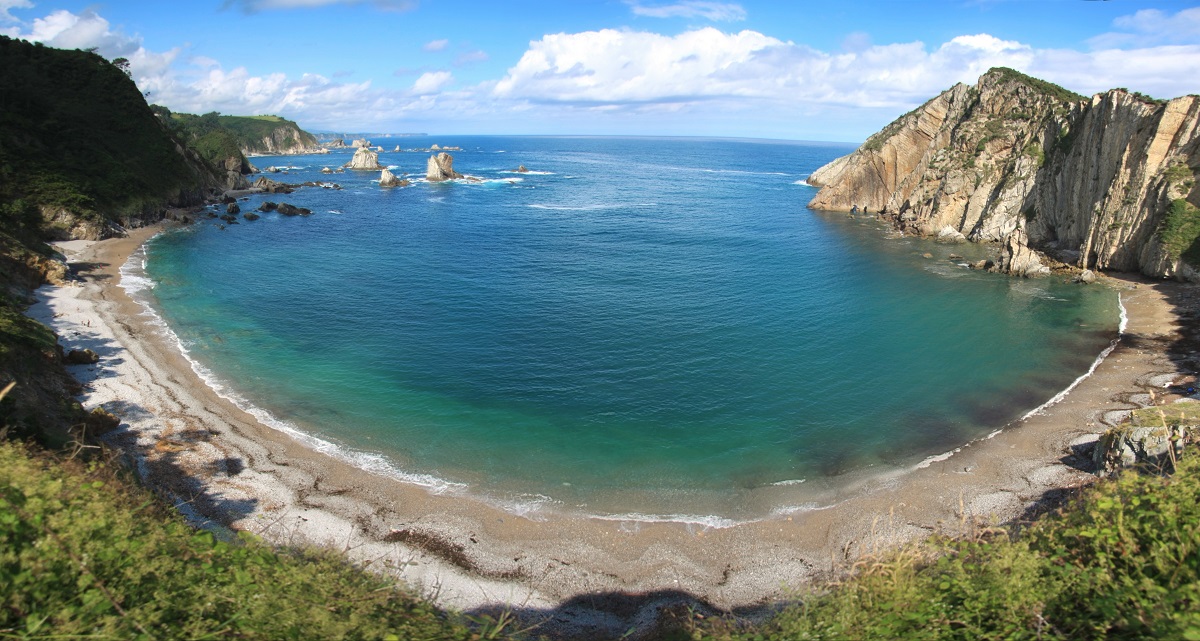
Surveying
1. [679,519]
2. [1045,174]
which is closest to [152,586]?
[679,519]

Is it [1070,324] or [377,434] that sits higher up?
[1070,324]

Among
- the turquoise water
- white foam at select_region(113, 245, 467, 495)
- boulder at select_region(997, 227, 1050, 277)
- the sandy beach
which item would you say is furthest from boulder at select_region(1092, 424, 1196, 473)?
boulder at select_region(997, 227, 1050, 277)

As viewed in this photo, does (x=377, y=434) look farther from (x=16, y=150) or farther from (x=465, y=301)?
(x=16, y=150)

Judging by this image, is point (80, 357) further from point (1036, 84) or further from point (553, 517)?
point (1036, 84)

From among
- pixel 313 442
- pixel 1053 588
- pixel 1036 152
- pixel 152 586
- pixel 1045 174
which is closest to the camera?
pixel 152 586

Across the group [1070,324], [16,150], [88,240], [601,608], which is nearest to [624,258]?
[1070,324]

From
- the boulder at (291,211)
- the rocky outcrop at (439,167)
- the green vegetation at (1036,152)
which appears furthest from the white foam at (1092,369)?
the rocky outcrop at (439,167)

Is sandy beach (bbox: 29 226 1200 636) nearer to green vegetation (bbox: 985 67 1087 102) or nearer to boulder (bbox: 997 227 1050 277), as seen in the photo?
boulder (bbox: 997 227 1050 277)
